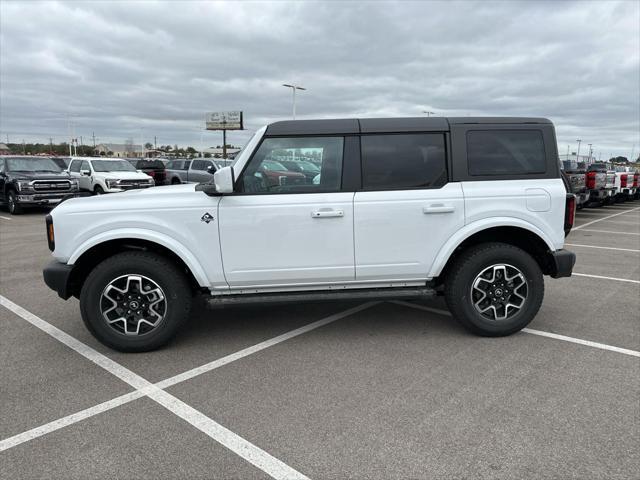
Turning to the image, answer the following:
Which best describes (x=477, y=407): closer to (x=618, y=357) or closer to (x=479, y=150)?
(x=618, y=357)

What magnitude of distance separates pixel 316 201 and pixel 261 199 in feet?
1.49

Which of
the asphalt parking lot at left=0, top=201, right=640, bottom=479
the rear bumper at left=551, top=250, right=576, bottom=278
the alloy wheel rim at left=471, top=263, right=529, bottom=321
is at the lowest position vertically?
the asphalt parking lot at left=0, top=201, right=640, bottom=479

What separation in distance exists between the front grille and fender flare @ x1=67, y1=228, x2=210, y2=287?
13064 mm

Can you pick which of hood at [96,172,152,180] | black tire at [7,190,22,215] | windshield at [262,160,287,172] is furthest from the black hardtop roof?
hood at [96,172,152,180]

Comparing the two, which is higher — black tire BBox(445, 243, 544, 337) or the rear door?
the rear door

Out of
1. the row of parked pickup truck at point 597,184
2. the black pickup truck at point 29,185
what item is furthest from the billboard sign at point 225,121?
the row of parked pickup truck at point 597,184

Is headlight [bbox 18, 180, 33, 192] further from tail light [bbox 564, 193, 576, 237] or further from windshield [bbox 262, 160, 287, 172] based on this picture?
tail light [bbox 564, 193, 576, 237]

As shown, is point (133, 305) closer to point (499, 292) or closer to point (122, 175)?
point (499, 292)

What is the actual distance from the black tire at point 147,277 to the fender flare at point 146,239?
15 cm

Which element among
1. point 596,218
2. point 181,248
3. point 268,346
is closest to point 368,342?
point 268,346

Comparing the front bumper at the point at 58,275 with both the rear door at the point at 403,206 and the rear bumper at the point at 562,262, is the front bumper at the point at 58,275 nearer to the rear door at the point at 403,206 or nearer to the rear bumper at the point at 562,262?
the rear door at the point at 403,206

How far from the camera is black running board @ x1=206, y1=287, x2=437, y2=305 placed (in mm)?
4066

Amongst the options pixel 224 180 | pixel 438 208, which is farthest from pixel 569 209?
pixel 224 180

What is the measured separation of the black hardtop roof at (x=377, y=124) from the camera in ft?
13.6
